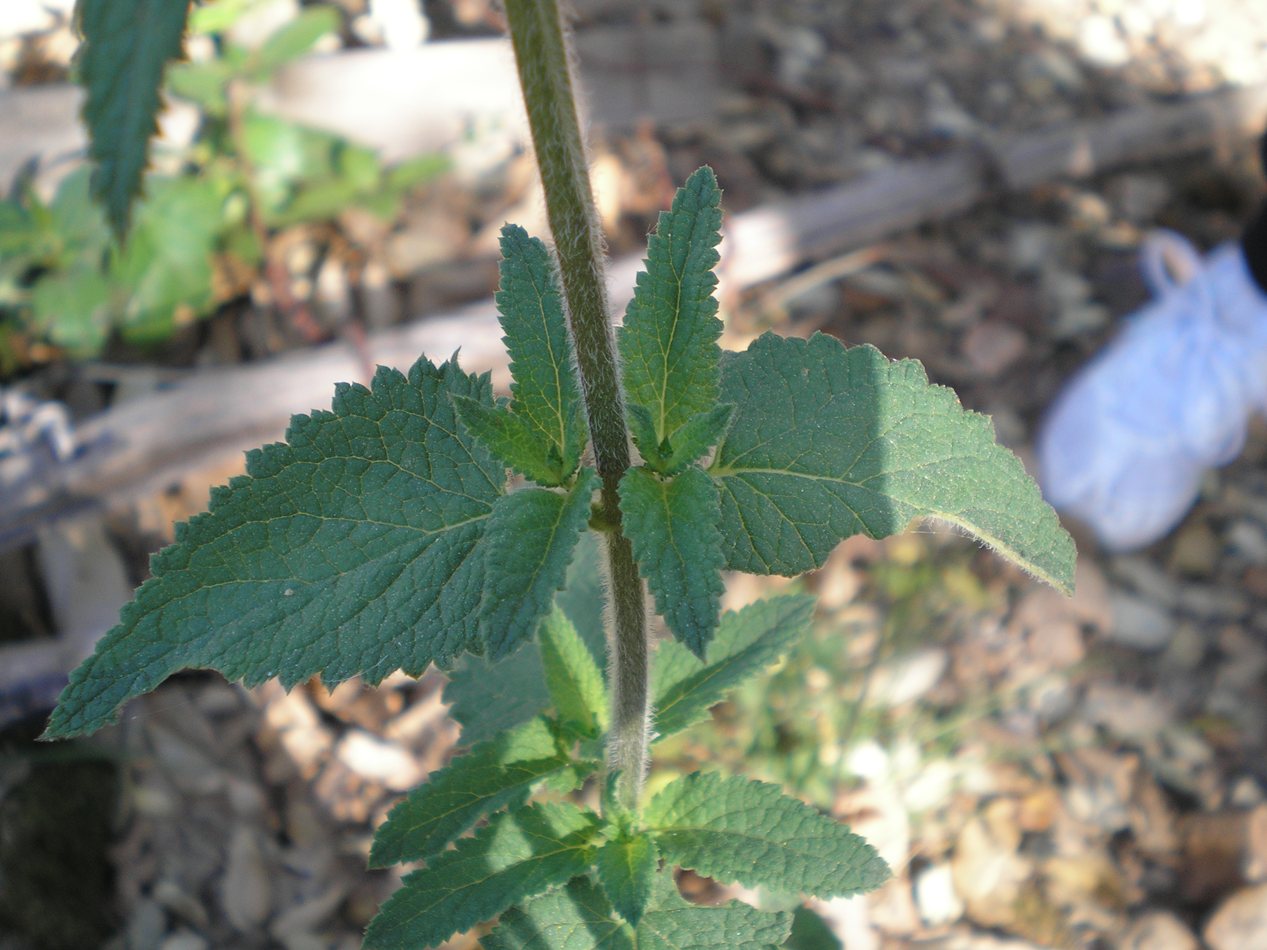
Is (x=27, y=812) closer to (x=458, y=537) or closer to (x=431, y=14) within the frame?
(x=458, y=537)

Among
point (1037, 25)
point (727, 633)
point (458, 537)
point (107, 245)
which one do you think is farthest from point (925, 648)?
point (1037, 25)

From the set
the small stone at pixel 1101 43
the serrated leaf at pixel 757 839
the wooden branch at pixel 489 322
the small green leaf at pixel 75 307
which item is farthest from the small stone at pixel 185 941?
the small stone at pixel 1101 43

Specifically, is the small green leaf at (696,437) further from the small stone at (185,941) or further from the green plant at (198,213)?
the green plant at (198,213)

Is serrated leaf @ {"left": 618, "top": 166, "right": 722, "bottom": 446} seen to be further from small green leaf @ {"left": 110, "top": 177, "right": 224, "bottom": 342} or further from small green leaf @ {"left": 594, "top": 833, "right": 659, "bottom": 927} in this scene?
small green leaf @ {"left": 110, "top": 177, "right": 224, "bottom": 342}

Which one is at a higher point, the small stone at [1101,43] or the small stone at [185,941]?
the small stone at [1101,43]

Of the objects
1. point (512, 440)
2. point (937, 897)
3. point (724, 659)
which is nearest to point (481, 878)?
point (724, 659)
